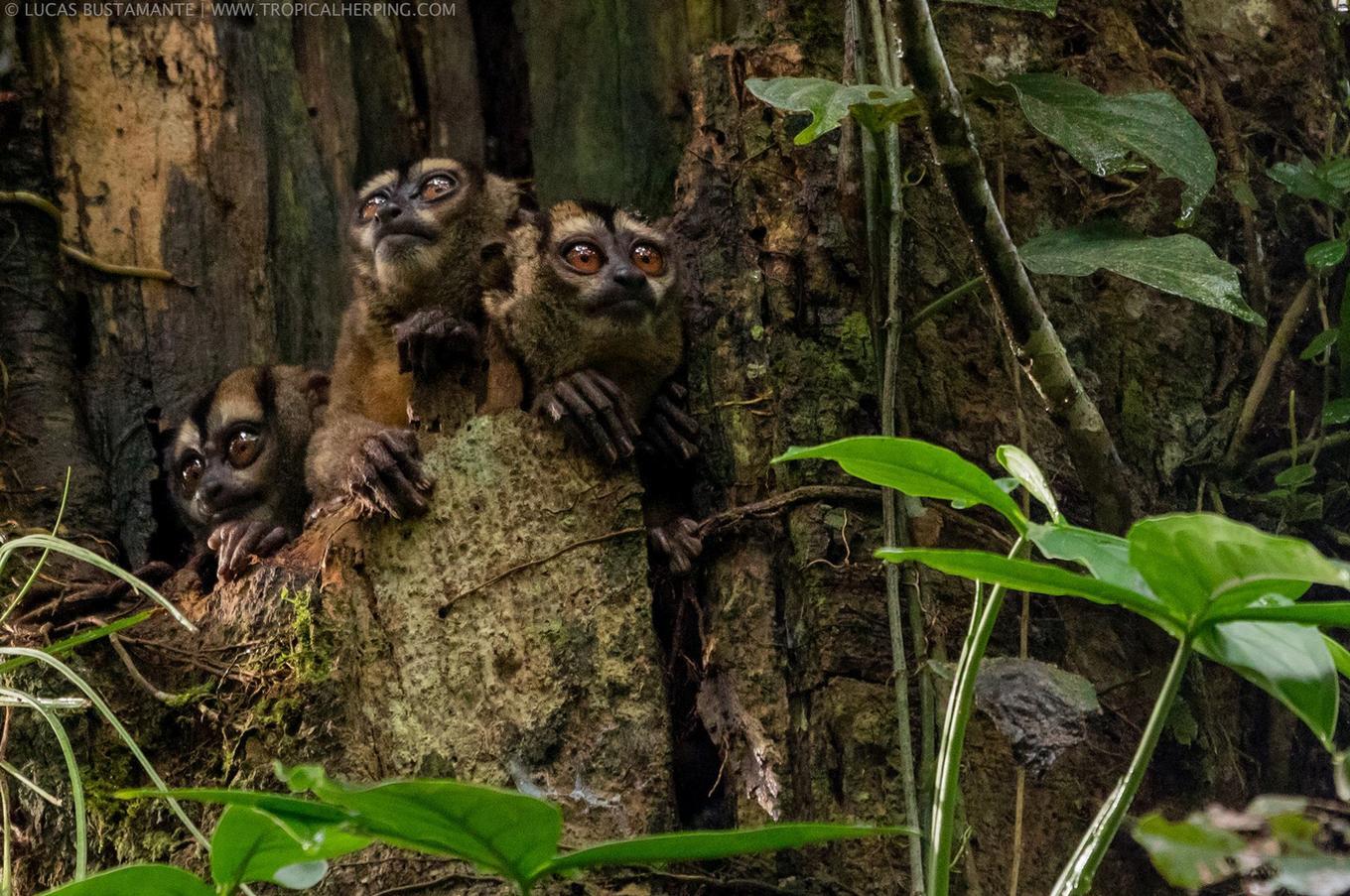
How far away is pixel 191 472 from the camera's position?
550cm

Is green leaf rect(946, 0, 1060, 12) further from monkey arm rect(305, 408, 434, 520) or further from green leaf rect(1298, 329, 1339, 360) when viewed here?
monkey arm rect(305, 408, 434, 520)

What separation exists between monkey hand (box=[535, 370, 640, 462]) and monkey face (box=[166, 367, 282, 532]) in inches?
68.1

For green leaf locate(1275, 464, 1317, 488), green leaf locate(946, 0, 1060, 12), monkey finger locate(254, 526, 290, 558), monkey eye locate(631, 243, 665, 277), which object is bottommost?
monkey finger locate(254, 526, 290, 558)

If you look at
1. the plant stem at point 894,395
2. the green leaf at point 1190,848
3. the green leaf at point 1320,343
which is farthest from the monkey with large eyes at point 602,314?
the green leaf at point 1190,848

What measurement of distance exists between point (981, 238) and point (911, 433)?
90 cm

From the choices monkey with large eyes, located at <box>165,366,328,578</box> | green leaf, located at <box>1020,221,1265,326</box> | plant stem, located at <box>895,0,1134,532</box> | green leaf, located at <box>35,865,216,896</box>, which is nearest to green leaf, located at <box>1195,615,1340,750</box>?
green leaf, located at <box>35,865,216,896</box>

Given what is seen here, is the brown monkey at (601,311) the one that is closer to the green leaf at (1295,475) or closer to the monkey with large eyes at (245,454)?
the monkey with large eyes at (245,454)

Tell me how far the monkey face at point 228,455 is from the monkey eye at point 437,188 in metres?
0.95

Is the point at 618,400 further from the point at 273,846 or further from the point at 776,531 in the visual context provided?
the point at 273,846

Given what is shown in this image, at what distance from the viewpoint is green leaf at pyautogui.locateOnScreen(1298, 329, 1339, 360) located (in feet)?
13.1

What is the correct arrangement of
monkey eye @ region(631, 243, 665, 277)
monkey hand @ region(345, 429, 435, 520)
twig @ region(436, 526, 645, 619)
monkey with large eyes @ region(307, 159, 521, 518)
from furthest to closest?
monkey with large eyes @ region(307, 159, 521, 518) → monkey eye @ region(631, 243, 665, 277) → monkey hand @ region(345, 429, 435, 520) → twig @ region(436, 526, 645, 619)

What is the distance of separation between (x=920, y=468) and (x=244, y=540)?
3.64m

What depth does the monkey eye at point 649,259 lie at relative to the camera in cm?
485

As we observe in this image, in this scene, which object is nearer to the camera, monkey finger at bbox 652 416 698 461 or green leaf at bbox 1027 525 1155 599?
green leaf at bbox 1027 525 1155 599
